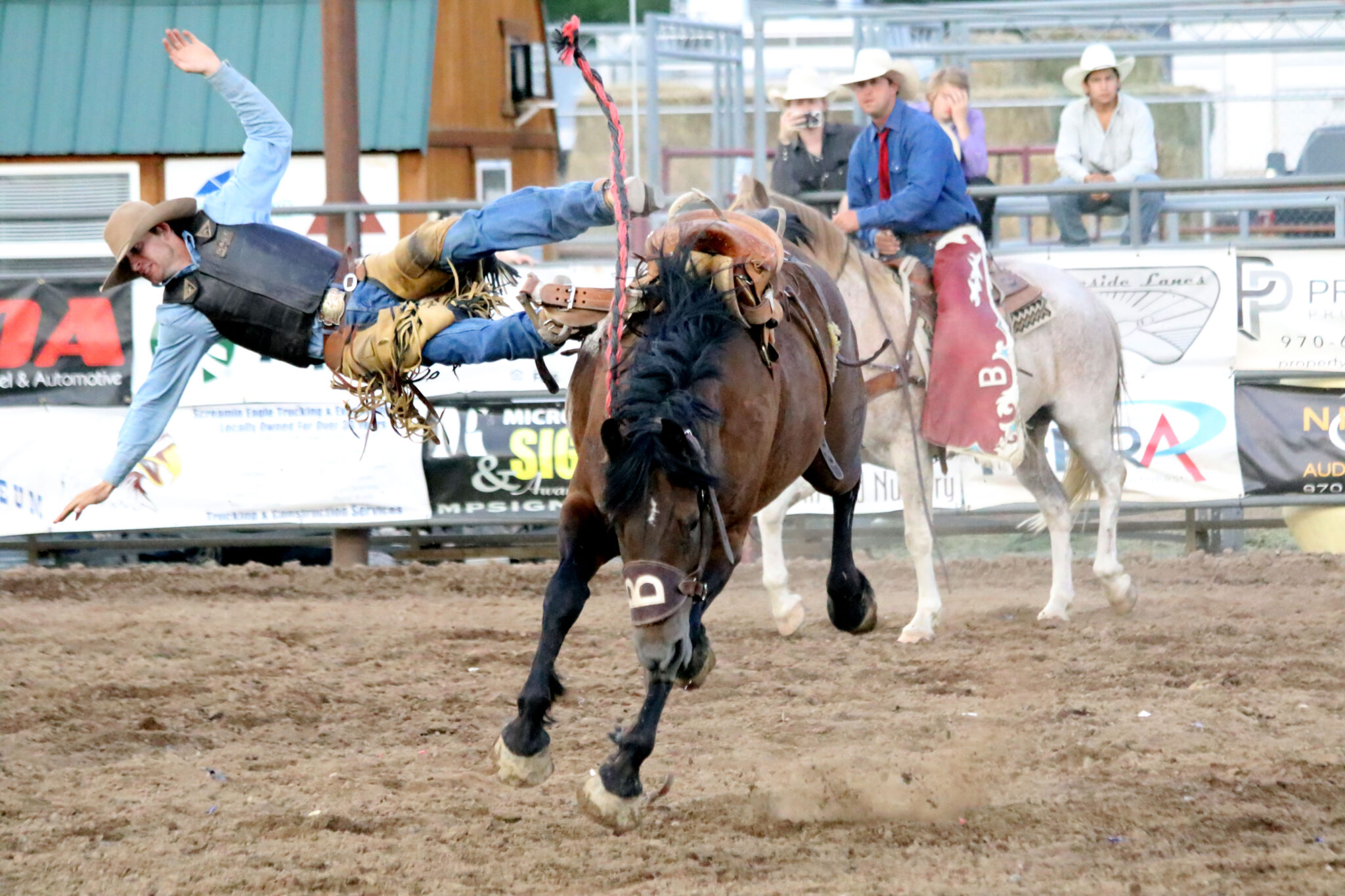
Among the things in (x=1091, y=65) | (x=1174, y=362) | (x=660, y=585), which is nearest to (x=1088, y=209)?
(x=1091, y=65)

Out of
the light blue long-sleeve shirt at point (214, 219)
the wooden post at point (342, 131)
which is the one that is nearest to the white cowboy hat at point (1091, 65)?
the wooden post at point (342, 131)

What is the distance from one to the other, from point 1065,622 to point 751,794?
3.17 m

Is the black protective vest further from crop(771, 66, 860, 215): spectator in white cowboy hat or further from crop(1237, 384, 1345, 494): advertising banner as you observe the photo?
crop(1237, 384, 1345, 494): advertising banner

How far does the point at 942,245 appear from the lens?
23.2 ft

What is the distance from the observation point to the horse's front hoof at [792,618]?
22.5 feet

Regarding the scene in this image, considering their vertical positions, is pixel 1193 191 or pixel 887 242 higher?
pixel 1193 191

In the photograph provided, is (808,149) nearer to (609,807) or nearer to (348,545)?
(348,545)

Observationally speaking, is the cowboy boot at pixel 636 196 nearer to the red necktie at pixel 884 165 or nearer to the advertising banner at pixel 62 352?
the red necktie at pixel 884 165

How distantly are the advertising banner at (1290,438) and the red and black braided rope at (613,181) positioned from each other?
5304 mm

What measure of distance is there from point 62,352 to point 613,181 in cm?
546

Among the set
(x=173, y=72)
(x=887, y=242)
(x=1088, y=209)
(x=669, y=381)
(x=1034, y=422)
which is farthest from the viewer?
(x=173, y=72)

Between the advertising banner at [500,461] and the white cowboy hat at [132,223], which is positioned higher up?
the white cowboy hat at [132,223]

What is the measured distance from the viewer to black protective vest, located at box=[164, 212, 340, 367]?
15.3ft

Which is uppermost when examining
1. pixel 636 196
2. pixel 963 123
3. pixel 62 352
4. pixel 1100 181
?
pixel 963 123
